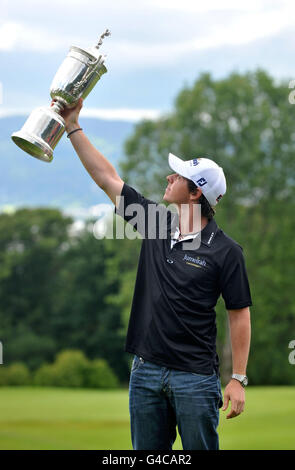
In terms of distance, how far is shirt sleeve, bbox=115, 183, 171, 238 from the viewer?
175 inches

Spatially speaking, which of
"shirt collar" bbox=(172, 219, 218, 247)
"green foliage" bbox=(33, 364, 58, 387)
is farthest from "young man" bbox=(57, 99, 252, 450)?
"green foliage" bbox=(33, 364, 58, 387)

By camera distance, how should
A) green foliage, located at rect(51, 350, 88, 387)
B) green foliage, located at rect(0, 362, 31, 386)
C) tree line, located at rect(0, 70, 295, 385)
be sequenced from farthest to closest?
1. green foliage, located at rect(0, 362, 31, 386)
2. tree line, located at rect(0, 70, 295, 385)
3. green foliage, located at rect(51, 350, 88, 387)

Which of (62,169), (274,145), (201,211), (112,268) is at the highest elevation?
(62,169)

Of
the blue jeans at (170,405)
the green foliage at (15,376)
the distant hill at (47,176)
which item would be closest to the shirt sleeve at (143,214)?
the blue jeans at (170,405)

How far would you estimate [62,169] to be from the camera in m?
79.2

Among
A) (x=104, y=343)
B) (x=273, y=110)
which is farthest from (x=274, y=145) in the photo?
(x=104, y=343)

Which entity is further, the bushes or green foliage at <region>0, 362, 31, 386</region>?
green foliage at <region>0, 362, 31, 386</region>

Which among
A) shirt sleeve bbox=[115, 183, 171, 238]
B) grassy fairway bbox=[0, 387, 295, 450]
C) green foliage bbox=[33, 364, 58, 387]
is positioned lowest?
grassy fairway bbox=[0, 387, 295, 450]

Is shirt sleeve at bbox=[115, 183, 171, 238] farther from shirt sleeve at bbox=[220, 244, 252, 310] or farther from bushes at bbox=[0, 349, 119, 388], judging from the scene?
bushes at bbox=[0, 349, 119, 388]

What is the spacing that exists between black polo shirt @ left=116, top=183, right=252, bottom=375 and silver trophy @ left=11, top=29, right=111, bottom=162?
0.86 meters

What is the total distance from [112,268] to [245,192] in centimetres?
720

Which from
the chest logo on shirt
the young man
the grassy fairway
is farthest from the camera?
the grassy fairway

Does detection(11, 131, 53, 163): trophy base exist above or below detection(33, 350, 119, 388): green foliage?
above

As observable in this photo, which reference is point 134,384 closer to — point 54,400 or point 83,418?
point 83,418
